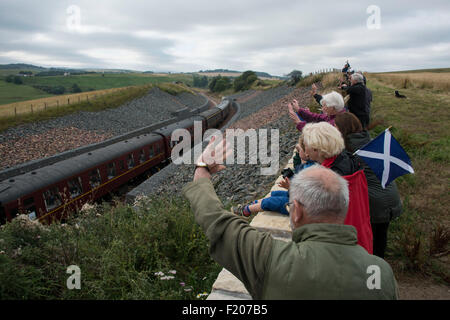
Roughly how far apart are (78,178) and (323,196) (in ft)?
39.1

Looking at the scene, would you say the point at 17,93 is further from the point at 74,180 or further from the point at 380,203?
the point at 380,203

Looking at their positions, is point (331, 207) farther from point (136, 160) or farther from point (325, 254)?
point (136, 160)

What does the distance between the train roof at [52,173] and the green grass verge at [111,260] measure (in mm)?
6387

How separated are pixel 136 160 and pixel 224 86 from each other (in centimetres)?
7769

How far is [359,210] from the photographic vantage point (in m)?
2.43

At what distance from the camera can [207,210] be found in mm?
1508

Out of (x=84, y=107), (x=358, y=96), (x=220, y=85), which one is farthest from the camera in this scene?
(x=220, y=85)

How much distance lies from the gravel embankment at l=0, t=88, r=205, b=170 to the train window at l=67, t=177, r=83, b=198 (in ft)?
37.2

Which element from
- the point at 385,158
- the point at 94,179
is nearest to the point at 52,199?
the point at 94,179

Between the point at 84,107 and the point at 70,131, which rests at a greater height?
the point at 84,107

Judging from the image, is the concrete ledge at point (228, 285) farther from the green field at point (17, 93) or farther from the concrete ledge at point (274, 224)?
the green field at point (17, 93)

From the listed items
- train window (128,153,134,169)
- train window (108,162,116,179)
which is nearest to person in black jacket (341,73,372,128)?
train window (108,162,116,179)

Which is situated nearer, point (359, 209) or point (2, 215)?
point (359, 209)

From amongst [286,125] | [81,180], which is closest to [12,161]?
[81,180]
